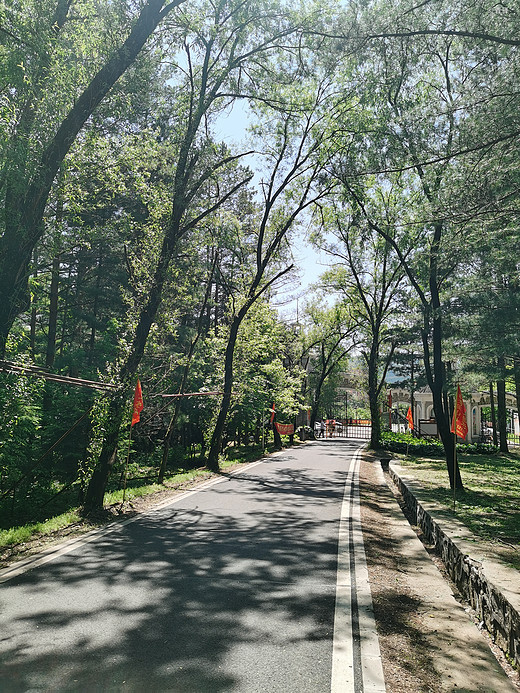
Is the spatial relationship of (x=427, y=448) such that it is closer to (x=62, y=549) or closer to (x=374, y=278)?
(x=374, y=278)

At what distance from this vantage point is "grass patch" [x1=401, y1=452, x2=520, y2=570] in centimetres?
780

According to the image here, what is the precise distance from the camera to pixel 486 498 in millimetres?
11977

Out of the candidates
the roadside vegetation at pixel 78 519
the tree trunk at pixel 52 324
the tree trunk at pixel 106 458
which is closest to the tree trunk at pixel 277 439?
the tree trunk at pixel 52 324

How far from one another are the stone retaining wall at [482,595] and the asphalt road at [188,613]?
1.13 metres

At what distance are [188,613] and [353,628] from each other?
1.51m

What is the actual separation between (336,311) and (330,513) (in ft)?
112

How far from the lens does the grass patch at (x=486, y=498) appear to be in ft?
25.6

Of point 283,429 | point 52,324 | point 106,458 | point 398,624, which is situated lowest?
point 398,624

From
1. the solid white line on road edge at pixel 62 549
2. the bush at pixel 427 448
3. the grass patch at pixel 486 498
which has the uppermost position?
the bush at pixel 427 448

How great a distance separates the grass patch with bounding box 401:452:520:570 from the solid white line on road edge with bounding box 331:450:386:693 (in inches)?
72.9

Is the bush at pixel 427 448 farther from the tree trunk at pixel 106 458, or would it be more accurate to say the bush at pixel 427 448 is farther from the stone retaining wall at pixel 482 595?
the stone retaining wall at pixel 482 595

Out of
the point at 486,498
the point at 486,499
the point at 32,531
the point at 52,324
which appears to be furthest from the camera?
the point at 52,324

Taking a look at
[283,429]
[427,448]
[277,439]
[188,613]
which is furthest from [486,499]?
[283,429]

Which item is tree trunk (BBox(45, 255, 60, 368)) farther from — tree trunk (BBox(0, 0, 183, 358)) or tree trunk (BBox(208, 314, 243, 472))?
tree trunk (BBox(0, 0, 183, 358))
